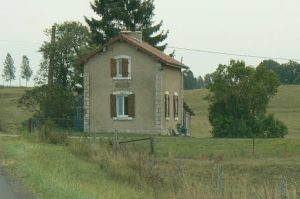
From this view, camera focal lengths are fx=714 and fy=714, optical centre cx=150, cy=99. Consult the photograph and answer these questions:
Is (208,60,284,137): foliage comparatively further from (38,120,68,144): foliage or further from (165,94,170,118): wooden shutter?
(38,120,68,144): foliage

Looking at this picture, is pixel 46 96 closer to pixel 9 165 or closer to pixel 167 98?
pixel 167 98

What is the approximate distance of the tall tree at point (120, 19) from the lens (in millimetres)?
64938

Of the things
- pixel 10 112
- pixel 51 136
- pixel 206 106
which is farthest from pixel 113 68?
pixel 206 106

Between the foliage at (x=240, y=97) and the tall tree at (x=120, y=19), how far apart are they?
15.1 m

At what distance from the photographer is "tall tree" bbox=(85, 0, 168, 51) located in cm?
6494

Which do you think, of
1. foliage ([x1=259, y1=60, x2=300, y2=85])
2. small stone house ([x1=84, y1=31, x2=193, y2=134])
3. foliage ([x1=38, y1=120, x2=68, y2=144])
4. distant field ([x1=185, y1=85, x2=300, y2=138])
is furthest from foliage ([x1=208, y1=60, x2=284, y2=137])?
foliage ([x1=259, y1=60, x2=300, y2=85])

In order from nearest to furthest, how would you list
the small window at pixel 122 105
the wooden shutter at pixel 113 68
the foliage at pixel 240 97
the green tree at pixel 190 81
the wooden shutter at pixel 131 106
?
the wooden shutter at pixel 131 106 → the wooden shutter at pixel 113 68 → the small window at pixel 122 105 → the foliage at pixel 240 97 → the green tree at pixel 190 81

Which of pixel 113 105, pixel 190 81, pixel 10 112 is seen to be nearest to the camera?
pixel 113 105

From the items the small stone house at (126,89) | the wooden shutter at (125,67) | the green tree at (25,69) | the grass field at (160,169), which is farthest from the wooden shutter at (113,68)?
the green tree at (25,69)

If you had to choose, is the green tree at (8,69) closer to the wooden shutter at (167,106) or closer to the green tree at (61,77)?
the green tree at (61,77)

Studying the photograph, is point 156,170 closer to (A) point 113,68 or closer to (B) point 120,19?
(A) point 113,68

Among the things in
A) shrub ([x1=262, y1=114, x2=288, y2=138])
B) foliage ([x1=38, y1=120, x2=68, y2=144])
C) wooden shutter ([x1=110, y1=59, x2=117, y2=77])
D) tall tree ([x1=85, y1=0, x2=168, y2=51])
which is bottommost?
foliage ([x1=38, y1=120, x2=68, y2=144])

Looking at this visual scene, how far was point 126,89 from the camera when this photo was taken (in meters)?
49.9

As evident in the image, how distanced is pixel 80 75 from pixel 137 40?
38.8 ft
